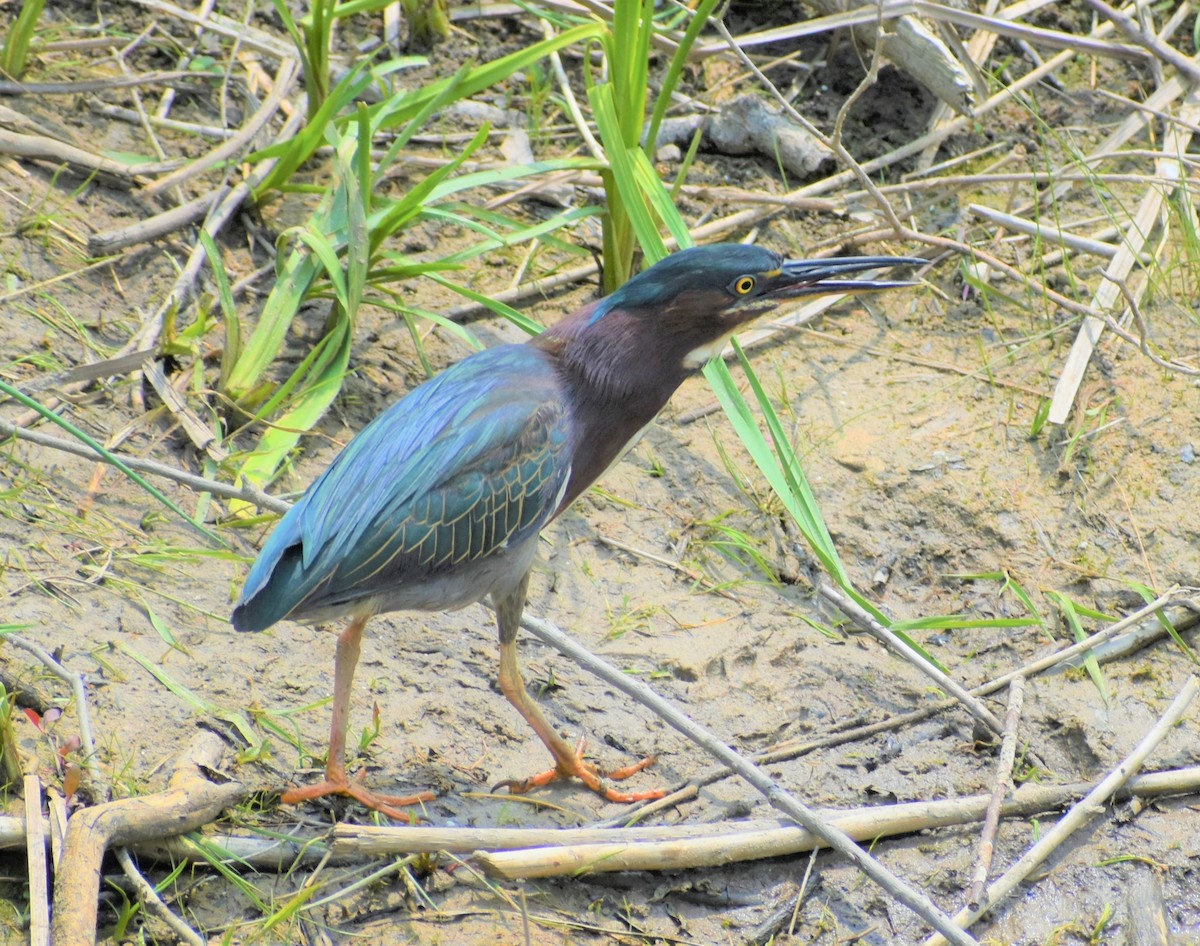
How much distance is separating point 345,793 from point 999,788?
5.46 ft

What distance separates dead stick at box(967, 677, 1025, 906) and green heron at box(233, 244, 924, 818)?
0.92 metres

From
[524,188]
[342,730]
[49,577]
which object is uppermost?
[524,188]

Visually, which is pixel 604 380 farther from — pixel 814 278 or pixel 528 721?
pixel 528 721

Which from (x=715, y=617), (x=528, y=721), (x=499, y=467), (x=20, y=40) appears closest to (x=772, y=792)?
(x=528, y=721)

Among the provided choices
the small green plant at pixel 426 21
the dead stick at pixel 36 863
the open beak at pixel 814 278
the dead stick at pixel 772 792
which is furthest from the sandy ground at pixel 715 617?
the small green plant at pixel 426 21

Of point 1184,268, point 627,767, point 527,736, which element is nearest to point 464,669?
point 527,736

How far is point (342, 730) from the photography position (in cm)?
343

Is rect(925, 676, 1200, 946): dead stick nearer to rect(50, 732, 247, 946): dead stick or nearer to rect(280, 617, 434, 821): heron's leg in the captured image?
rect(280, 617, 434, 821): heron's leg

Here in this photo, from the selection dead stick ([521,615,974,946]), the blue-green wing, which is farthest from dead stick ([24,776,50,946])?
dead stick ([521,615,974,946])

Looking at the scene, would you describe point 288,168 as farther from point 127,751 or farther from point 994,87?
point 994,87

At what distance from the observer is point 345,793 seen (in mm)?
3459

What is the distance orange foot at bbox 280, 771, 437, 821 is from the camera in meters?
3.39

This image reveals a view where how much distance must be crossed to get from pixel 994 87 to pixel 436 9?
250 cm

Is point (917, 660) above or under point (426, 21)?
under
